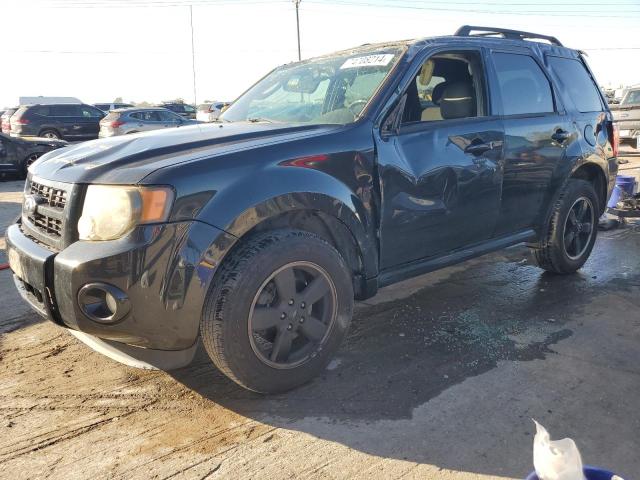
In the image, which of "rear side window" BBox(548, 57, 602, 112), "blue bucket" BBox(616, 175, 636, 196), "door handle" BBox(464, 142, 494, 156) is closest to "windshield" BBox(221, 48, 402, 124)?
"door handle" BBox(464, 142, 494, 156)

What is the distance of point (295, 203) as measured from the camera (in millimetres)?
2771

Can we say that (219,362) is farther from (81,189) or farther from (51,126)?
(51,126)

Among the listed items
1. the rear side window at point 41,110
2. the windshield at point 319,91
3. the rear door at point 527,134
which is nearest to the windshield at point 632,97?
the rear door at point 527,134

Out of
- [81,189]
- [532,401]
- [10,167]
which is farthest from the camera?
[10,167]

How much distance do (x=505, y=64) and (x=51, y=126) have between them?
19.1 metres

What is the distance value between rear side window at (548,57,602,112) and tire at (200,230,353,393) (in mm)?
2883

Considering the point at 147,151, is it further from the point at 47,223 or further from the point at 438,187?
the point at 438,187

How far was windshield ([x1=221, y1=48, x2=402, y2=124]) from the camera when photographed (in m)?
3.39

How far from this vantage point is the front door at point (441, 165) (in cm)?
322

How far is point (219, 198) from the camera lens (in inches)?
98.7

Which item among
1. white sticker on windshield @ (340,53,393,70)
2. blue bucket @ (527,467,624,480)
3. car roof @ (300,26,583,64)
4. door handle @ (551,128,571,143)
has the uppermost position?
car roof @ (300,26,583,64)

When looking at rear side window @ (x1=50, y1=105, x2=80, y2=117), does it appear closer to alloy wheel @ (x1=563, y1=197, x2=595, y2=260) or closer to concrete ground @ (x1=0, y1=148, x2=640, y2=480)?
concrete ground @ (x1=0, y1=148, x2=640, y2=480)

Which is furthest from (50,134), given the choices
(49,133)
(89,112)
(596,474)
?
(596,474)

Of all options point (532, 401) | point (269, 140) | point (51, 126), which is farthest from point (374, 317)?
point (51, 126)
